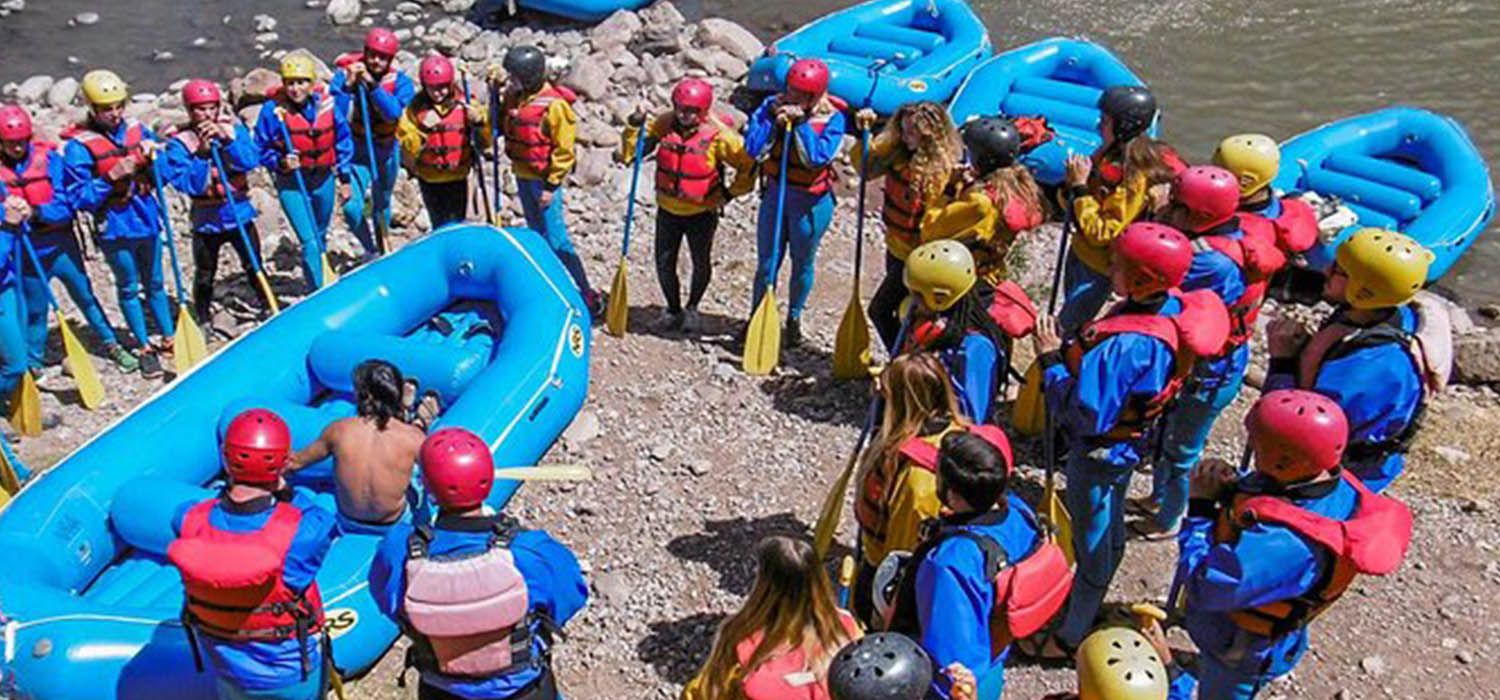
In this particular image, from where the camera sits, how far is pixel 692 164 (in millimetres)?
7035

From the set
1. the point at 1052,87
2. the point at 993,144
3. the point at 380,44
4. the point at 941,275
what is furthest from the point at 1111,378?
the point at 1052,87

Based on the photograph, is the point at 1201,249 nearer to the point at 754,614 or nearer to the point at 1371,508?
the point at 1371,508

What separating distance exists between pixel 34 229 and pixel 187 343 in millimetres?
900

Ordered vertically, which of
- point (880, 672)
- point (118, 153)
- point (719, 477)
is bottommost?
point (719, 477)

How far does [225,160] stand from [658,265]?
2.33 meters

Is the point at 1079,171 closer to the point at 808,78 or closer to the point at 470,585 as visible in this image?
the point at 808,78

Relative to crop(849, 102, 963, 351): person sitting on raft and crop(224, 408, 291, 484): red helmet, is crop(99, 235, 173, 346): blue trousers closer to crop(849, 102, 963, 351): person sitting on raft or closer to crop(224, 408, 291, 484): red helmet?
crop(224, 408, 291, 484): red helmet

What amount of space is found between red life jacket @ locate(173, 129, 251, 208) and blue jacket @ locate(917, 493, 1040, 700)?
5039 mm

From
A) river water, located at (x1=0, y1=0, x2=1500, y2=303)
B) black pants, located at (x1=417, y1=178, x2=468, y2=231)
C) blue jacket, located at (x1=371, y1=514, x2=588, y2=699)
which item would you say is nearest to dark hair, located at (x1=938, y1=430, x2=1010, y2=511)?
blue jacket, located at (x1=371, y1=514, x2=588, y2=699)

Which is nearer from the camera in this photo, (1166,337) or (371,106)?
(1166,337)

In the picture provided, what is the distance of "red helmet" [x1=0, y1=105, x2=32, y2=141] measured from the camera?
643 cm

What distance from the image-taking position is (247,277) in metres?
8.27

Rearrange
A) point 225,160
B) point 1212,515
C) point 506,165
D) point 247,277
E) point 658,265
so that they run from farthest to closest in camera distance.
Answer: point 506,165 → point 247,277 → point 658,265 → point 225,160 → point 1212,515

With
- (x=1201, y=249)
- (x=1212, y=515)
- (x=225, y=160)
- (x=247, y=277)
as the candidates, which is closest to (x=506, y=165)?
(x=247, y=277)
